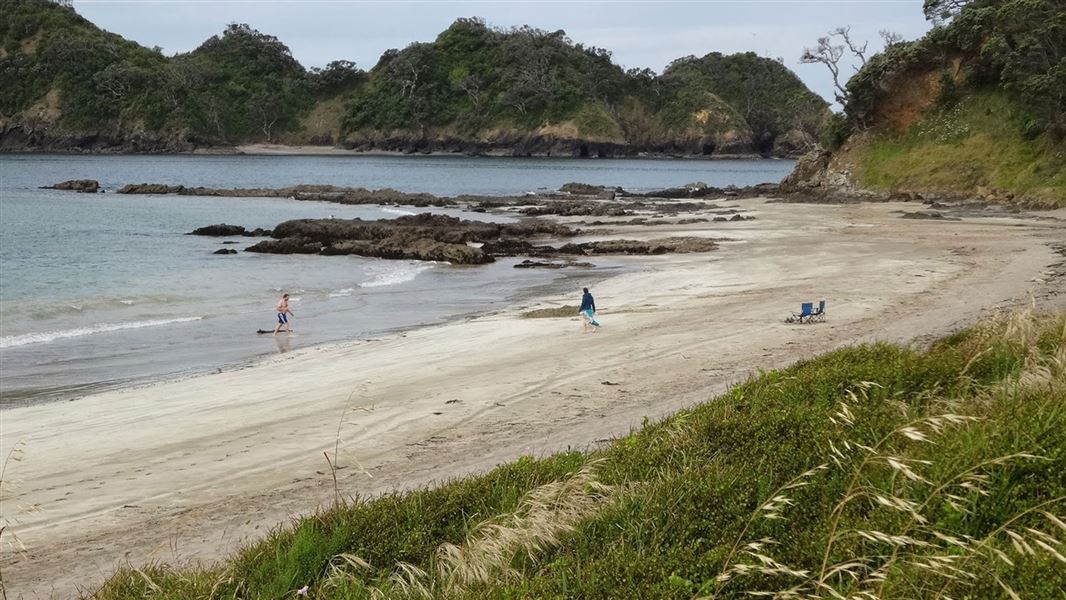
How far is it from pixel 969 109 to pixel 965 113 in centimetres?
33

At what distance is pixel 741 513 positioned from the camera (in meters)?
4.70

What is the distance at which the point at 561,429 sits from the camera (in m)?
9.63

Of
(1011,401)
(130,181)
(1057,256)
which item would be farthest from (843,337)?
(130,181)

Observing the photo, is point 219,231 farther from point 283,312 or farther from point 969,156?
point 969,156

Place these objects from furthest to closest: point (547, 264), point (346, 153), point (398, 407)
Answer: point (346, 153), point (547, 264), point (398, 407)

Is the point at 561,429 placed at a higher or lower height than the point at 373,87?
lower

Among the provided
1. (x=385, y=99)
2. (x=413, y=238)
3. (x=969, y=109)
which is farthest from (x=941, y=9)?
(x=385, y=99)

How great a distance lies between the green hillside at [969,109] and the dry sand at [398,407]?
78.1 feet

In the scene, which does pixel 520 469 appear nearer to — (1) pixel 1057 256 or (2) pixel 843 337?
(2) pixel 843 337

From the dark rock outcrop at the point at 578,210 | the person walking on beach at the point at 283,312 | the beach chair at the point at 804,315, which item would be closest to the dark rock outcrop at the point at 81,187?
the dark rock outcrop at the point at 578,210

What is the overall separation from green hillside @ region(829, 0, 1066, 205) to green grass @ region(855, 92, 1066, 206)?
0.06 metres

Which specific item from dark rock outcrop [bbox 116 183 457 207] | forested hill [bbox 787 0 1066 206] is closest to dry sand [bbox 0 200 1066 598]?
forested hill [bbox 787 0 1066 206]

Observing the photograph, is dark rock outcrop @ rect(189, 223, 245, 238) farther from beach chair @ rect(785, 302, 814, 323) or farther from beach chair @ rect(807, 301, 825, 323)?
beach chair @ rect(807, 301, 825, 323)

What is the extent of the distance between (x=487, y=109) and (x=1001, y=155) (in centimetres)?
11782
